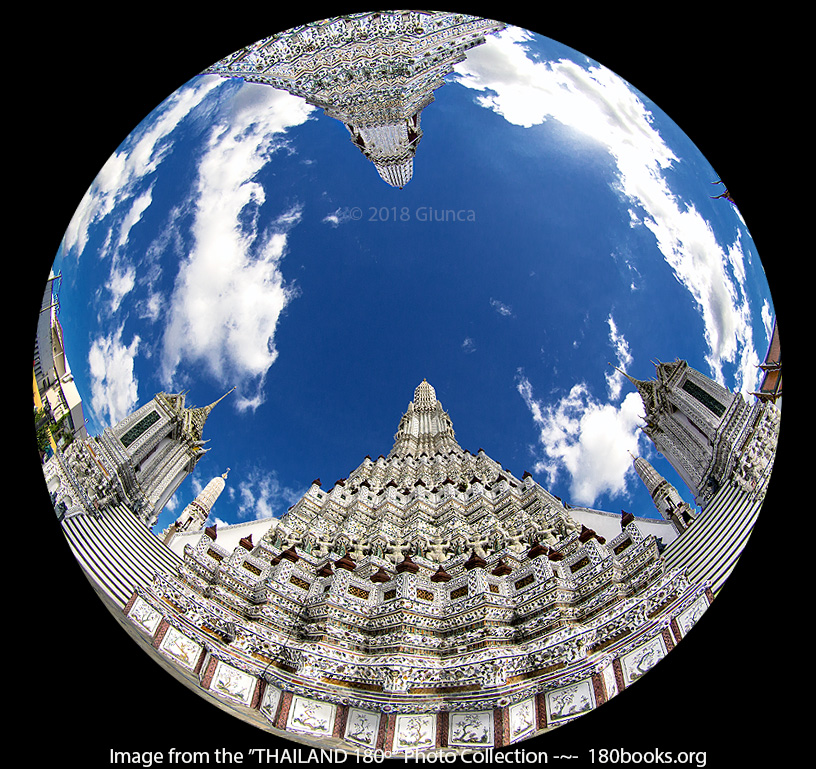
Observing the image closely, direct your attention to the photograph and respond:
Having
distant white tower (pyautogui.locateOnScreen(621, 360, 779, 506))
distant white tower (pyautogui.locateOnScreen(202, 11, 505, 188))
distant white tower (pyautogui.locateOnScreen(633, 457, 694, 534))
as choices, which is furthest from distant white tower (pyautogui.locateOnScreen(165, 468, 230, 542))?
distant white tower (pyautogui.locateOnScreen(621, 360, 779, 506))

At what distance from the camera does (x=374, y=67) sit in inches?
776

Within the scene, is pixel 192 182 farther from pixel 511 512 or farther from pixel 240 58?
pixel 511 512

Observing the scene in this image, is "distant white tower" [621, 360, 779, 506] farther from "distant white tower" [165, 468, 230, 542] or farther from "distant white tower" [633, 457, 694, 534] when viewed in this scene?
"distant white tower" [165, 468, 230, 542]

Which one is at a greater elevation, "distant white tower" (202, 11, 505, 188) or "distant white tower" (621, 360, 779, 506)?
"distant white tower" (202, 11, 505, 188)

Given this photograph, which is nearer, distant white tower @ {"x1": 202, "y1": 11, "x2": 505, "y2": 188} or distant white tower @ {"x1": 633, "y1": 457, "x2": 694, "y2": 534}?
distant white tower @ {"x1": 633, "y1": 457, "x2": 694, "y2": 534}

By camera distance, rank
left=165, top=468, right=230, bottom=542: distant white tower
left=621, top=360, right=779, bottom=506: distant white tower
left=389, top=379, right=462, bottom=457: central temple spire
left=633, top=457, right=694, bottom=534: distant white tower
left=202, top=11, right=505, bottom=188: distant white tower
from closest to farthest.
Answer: left=621, top=360, right=779, bottom=506: distant white tower < left=633, top=457, right=694, bottom=534: distant white tower < left=165, top=468, right=230, bottom=542: distant white tower < left=202, top=11, right=505, bottom=188: distant white tower < left=389, top=379, right=462, bottom=457: central temple spire

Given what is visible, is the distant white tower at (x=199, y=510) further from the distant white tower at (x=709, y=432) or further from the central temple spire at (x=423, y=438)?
the central temple spire at (x=423, y=438)

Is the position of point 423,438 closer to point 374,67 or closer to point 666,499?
point 666,499

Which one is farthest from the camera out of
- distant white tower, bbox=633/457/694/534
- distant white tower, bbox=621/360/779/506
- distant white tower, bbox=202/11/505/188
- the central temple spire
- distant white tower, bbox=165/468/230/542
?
the central temple spire

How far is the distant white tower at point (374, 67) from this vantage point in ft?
57.2

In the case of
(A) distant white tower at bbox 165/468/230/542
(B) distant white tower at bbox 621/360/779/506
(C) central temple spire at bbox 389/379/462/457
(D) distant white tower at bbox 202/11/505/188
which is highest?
(C) central temple spire at bbox 389/379/462/457

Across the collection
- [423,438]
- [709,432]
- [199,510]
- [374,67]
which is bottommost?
[199,510]

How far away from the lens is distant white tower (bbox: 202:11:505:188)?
1742 cm

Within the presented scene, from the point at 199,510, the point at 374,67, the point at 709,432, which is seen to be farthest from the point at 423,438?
the point at 709,432
